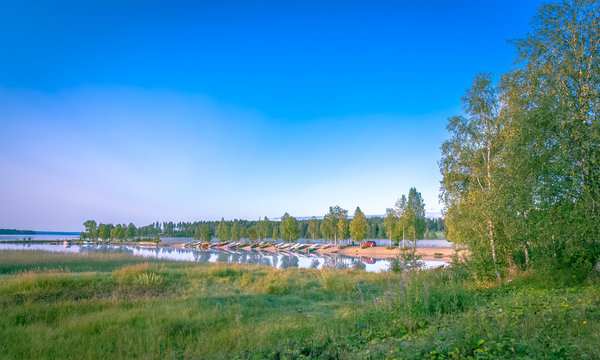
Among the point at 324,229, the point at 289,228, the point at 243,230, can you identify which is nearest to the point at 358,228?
the point at 324,229

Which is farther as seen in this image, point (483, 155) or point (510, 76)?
point (483, 155)

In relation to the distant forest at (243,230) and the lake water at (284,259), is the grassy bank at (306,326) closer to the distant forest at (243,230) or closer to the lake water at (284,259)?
the lake water at (284,259)

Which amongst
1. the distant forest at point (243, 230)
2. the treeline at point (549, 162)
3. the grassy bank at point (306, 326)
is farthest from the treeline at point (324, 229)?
the grassy bank at point (306, 326)

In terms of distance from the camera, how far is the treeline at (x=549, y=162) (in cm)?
846

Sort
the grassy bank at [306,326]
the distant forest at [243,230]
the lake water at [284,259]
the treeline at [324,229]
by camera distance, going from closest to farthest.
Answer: the grassy bank at [306,326]
the lake water at [284,259]
the treeline at [324,229]
the distant forest at [243,230]

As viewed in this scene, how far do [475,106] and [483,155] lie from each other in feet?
8.07

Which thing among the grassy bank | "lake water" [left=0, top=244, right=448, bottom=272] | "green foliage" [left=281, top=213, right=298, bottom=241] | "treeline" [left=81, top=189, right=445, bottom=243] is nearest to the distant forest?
"treeline" [left=81, top=189, right=445, bottom=243]

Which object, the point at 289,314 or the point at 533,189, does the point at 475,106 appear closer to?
the point at 533,189

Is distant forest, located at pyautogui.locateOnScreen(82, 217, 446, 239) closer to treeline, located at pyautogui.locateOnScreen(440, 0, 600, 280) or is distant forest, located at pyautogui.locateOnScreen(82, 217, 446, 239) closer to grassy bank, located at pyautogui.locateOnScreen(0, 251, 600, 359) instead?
treeline, located at pyautogui.locateOnScreen(440, 0, 600, 280)

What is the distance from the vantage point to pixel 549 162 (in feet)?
29.5

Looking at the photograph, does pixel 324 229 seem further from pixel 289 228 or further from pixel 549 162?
pixel 549 162

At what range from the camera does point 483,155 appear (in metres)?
13.0

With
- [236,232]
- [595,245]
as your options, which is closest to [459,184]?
[595,245]


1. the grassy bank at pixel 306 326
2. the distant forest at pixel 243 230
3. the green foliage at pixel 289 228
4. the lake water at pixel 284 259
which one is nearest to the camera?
the grassy bank at pixel 306 326
